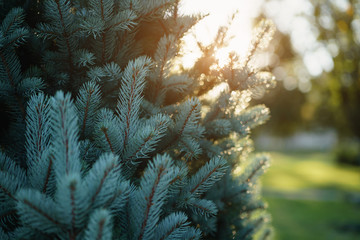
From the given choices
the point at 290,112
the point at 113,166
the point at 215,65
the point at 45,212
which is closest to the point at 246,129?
the point at 215,65

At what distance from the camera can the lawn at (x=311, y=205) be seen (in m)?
7.63

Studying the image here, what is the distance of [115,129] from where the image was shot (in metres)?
1.14

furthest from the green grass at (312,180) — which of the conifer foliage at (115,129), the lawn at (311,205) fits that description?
the conifer foliage at (115,129)

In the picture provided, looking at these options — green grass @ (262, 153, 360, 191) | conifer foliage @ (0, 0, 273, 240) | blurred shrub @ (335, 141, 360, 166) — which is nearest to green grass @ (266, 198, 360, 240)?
green grass @ (262, 153, 360, 191)

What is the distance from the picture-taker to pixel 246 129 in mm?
1632

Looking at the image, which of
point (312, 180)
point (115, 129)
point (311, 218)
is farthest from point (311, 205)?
point (115, 129)

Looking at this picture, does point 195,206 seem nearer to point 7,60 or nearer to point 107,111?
point 107,111

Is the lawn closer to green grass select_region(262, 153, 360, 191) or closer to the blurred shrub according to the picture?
green grass select_region(262, 153, 360, 191)

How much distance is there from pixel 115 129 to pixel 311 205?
10.8 m

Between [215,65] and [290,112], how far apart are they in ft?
135

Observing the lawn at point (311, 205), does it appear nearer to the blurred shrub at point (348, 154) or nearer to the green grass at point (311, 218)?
the green grass at point (311, 218)

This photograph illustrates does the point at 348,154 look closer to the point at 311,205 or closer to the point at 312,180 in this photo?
the point at 312,180

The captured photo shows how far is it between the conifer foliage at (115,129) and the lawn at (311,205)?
4.49 metres

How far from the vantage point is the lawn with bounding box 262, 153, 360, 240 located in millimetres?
7633
